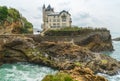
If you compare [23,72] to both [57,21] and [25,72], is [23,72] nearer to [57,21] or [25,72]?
[25,72]

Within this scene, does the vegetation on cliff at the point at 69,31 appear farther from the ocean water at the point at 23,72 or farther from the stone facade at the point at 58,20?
the ocean water at the point at 23,72

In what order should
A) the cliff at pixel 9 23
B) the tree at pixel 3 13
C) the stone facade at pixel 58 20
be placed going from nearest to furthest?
the cliff at pixel 9 23 → the tree at pixel 3 13 → the stone facade at pixel 58 20

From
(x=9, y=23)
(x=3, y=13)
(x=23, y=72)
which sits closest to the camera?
(x=23, y=72)

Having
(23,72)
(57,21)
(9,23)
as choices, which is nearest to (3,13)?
(9,23)

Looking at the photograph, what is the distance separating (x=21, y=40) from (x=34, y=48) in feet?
11.3

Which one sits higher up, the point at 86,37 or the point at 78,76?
the point at 78,76

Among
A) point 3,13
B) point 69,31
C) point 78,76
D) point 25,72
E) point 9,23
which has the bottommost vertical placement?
point 25,72

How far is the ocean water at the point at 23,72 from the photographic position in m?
55.5

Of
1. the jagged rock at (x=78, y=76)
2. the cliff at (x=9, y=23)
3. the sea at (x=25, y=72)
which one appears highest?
the cliff at (x=9, y=23)

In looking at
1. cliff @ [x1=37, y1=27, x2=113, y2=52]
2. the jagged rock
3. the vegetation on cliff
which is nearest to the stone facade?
the vegetation on cliff

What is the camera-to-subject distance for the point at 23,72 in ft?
203

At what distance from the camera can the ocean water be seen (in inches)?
2186

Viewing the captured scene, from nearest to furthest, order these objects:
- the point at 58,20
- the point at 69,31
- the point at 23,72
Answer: the point at 23,72
the point at 69,31
the point at 58,20

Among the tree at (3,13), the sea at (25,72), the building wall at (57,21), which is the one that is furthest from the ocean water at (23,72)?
the building wall at (57,21)
